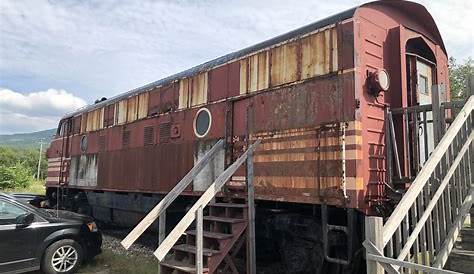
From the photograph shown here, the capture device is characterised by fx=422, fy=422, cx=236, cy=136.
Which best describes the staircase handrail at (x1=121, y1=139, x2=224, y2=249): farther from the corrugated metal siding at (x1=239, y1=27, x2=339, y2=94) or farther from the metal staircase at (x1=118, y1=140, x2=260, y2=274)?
the corrugated metal siding at (x1=239, y1=27, x2=339, y2=94)

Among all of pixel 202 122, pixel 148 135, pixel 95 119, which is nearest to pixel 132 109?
pixel 148 135

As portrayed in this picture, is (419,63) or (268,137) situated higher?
(419,63)

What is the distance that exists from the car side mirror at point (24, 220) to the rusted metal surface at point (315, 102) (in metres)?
2.76

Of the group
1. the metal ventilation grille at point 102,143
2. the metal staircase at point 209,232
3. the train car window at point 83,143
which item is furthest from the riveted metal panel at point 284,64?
the train car window at point 83,143

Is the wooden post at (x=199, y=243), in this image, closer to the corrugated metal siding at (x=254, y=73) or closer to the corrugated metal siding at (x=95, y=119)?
the corrugated metal siding at (x=254, y=73)

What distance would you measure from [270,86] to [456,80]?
22.2 m

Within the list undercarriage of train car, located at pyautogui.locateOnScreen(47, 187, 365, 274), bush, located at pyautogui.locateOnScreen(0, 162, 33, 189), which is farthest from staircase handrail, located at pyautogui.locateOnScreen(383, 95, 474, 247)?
bush, located at pyautogui.locateOnScreen(0, 162, 33, 189)

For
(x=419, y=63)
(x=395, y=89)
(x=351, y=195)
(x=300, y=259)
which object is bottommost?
(x=300, y=259)

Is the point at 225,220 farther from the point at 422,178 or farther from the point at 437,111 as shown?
the point at 437,111

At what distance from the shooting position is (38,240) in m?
7.00

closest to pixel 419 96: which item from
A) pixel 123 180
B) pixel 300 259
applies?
pixel 300 259

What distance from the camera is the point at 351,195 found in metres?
5.19

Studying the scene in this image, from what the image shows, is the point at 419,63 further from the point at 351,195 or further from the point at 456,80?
the point at 456,80

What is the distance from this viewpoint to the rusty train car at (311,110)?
17.7 feet
